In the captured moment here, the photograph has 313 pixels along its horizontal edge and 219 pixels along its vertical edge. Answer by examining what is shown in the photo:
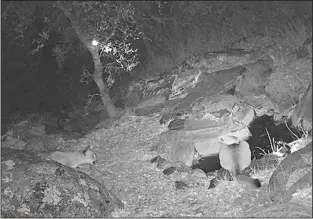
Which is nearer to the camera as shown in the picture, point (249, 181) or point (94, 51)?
point (249, 181)

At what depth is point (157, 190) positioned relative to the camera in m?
8.18

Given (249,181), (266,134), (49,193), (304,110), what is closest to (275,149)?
(266,134)

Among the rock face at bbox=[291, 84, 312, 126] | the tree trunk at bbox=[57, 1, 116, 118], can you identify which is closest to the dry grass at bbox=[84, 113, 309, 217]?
the rock face at bbox=[291, 84, 312, 126]

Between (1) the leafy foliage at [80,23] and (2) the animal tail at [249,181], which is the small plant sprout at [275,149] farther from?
(1) the leafy foliage at [80,23]

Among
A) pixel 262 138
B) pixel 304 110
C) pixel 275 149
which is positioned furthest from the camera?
pixel 262 138

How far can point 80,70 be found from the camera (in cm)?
1580

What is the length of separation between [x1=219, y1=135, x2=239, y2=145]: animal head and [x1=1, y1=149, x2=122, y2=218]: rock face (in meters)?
3.14

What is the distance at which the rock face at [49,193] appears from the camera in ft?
23.0

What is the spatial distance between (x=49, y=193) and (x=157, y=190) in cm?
237

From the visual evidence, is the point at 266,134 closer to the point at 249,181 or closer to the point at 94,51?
the point at 249,181

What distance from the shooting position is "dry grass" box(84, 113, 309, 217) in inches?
268

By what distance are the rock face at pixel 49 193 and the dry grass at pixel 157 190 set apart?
53 centimetres

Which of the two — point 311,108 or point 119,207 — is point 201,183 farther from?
point 311,108

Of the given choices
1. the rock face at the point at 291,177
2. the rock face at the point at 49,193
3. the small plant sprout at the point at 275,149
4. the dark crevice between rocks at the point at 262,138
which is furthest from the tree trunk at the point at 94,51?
the rock face at the point at 291,177
